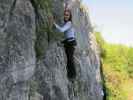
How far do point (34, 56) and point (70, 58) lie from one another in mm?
3373

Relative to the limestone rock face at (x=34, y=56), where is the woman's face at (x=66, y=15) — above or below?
above

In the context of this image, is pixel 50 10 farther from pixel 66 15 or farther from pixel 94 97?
pixel 94 97

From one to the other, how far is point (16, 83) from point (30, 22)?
1713 mm

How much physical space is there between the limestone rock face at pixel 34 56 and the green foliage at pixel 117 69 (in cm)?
1014

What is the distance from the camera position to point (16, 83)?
12359mm

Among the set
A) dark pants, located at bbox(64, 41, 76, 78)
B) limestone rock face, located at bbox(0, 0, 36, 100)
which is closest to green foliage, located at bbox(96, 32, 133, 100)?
dark pants, located at bbox(64, 41, 76, 78)

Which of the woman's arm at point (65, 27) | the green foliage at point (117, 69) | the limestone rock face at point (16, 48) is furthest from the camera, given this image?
the green foliage at point (117, 69)

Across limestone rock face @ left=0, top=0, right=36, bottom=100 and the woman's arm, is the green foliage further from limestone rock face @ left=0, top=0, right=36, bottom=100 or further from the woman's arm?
limestone rock face @ left=0, top=0, right=36, bottom=100

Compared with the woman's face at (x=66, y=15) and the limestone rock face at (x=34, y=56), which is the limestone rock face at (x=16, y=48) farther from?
the woman's face at (x=66, y=15)

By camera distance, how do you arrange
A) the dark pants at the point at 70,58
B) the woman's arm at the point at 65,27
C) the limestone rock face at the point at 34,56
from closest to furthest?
the limestone rock face at the point at 34,56 → the woman's arm at the point at 65,27 → the dark pants at the point at 70,58

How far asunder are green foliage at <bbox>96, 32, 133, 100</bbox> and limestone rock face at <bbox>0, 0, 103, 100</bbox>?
1014 cm

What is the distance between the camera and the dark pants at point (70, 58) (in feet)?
53.2

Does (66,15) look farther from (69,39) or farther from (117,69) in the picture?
(117,69)

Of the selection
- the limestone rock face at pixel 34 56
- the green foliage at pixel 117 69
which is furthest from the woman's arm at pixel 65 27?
the green foliage at pixel 117 69
